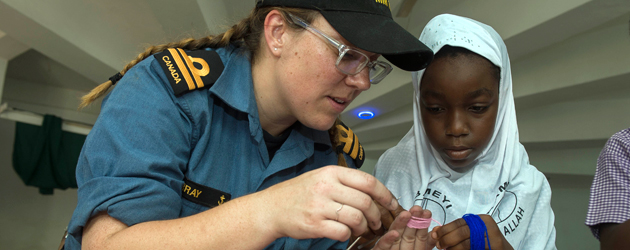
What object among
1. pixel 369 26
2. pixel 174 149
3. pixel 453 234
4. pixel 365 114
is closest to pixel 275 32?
pixel 369 26

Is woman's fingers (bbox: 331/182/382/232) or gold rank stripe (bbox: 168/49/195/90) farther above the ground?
gold rank stripe (bbox: 168/49/195/90)

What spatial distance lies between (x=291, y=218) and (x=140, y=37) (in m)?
4.36

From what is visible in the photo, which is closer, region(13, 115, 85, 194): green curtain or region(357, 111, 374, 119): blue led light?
region(13, 115, 85, 194): green curtain

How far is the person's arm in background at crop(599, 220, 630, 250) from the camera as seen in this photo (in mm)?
1267

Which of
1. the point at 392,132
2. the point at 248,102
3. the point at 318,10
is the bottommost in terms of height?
the point at 392,132

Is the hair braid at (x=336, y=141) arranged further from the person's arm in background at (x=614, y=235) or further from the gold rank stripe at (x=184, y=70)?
the person's arm in background at (x=614, y=235)

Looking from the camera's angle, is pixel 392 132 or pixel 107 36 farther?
pixel 392 132

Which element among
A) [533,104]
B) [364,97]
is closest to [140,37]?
[364,97]

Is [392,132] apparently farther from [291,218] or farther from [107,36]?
[291,218]

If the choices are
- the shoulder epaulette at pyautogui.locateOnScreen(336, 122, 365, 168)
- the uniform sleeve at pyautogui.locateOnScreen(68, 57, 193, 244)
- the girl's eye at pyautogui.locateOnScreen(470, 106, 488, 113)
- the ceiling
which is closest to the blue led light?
the ceiling

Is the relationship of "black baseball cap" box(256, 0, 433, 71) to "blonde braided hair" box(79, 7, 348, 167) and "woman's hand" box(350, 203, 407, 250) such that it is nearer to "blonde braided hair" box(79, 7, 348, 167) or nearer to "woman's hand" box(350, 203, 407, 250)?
"blonde braided hair" box(79, 7, 348, 167)

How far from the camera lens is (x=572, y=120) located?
411cm

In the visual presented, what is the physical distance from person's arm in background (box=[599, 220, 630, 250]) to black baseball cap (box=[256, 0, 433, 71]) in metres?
0.81

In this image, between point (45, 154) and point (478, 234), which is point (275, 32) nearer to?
point (478, 234)
